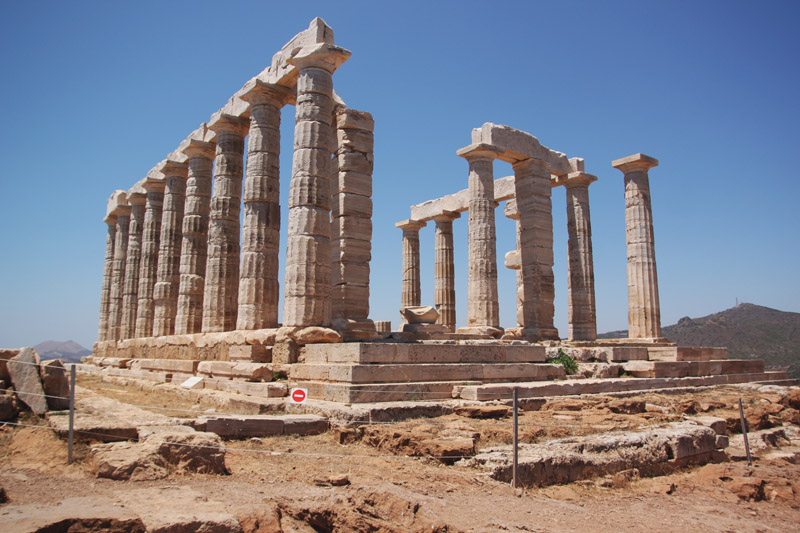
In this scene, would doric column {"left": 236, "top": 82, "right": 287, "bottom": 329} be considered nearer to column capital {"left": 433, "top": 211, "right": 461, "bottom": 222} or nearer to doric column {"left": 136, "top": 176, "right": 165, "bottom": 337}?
doric column {"left": 136, "top": 176, "right": 165, "bottom": 337}

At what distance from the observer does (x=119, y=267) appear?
97.9ft

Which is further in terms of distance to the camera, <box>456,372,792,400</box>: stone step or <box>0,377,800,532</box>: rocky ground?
<box>456,372,792,400</box>: stone step

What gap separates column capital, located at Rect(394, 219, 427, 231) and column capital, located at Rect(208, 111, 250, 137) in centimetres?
1199

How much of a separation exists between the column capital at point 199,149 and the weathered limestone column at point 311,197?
294 inches

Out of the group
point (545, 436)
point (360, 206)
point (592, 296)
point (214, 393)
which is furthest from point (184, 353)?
point (592, 296)

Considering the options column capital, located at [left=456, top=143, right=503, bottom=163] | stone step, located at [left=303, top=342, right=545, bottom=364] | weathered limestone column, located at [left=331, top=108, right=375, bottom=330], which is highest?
column capital, located at [left=456, top=143, right=503, bottom=163]

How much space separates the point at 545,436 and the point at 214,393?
7698 millimetres

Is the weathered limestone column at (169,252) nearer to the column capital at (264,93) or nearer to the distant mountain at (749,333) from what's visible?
the column capital at (264,93)

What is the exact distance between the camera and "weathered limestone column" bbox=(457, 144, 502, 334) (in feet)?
70.4

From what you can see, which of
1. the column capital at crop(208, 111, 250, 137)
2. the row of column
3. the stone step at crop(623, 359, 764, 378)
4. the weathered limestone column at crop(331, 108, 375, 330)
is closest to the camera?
the row of column

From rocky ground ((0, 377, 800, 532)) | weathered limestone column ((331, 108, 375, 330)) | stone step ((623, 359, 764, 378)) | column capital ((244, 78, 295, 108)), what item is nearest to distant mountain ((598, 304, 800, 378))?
stone step ((623, 359, 764, 378))

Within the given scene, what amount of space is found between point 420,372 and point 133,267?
20413 millimetres

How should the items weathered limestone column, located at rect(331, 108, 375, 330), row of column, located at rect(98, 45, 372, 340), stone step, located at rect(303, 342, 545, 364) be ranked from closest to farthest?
stone step, located at rect(303, 342, 545, 364) → row of column, located at rect(98, 45, 372, 340) → weathered limestone column, located at rect(331, 108, 375, 330)

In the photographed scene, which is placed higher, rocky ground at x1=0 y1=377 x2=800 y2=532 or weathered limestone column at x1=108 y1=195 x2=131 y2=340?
weathered limestone column at x1=108 y1=195 x2=131 y2=340
